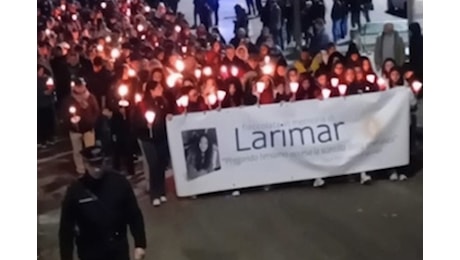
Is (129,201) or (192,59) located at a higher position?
(192,59)

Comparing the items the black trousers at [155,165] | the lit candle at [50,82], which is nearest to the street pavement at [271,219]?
the black trousers at [155,165]

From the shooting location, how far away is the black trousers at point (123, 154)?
202cm

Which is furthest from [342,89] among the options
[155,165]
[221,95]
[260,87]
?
[155,165]

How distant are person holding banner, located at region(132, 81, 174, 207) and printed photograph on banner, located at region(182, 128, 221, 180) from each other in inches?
2.6

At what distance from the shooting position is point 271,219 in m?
2.14

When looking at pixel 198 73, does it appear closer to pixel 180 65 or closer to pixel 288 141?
pixel 180 65

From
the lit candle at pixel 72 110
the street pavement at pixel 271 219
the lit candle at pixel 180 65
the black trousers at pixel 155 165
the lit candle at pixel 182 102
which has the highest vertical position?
the lit candle at pixel 180 65

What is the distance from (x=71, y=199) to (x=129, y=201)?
14 centimetres

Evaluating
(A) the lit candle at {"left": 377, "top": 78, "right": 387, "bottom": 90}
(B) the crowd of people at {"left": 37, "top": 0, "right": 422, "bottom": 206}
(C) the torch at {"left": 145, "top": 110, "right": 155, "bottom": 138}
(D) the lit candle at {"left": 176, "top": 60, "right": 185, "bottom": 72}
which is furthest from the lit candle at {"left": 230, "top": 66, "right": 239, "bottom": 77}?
(A) the lit candle at {"left": 377, "top": 78, "right": 387, "bottom": 90}

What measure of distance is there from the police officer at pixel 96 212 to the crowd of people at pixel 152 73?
0.03 m

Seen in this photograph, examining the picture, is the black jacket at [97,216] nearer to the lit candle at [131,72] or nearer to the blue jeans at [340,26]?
the lit candle at [131,72]
